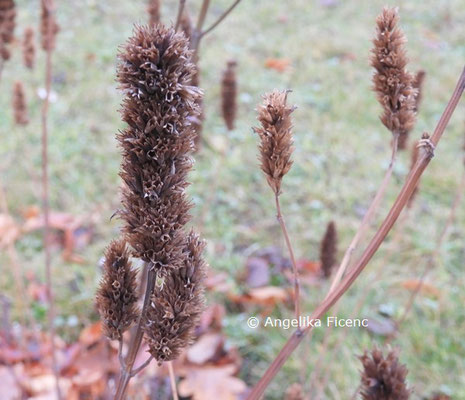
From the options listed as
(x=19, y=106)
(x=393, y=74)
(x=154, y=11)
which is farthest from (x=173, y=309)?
(x=19, y=106)

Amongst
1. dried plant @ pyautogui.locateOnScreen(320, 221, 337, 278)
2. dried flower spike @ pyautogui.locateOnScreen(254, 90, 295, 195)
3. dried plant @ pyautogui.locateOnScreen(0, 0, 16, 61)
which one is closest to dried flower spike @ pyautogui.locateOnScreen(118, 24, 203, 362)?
dried flower spike @ pyautogui.locateOnScreen(254, 90, 295, 195)

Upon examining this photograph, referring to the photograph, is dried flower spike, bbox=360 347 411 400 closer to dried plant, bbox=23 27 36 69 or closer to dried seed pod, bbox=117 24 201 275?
dried seed pod, bbox=117 24 201 275

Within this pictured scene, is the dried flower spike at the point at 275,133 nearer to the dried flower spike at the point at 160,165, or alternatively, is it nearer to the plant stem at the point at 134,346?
the dried flower spike at the point at 160,165

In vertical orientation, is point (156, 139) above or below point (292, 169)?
above

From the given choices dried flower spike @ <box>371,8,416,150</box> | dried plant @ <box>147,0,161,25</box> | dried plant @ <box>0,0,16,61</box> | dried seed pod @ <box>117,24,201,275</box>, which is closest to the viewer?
dried seed pod @ <box>117,24,201,275</box>

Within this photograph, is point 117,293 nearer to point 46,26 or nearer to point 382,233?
point 382,233

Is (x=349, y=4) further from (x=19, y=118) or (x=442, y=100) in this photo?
(x=19, y=118)

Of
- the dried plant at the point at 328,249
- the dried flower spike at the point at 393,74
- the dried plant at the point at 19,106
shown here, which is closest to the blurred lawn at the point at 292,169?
the dried plant at the point at 328,249
